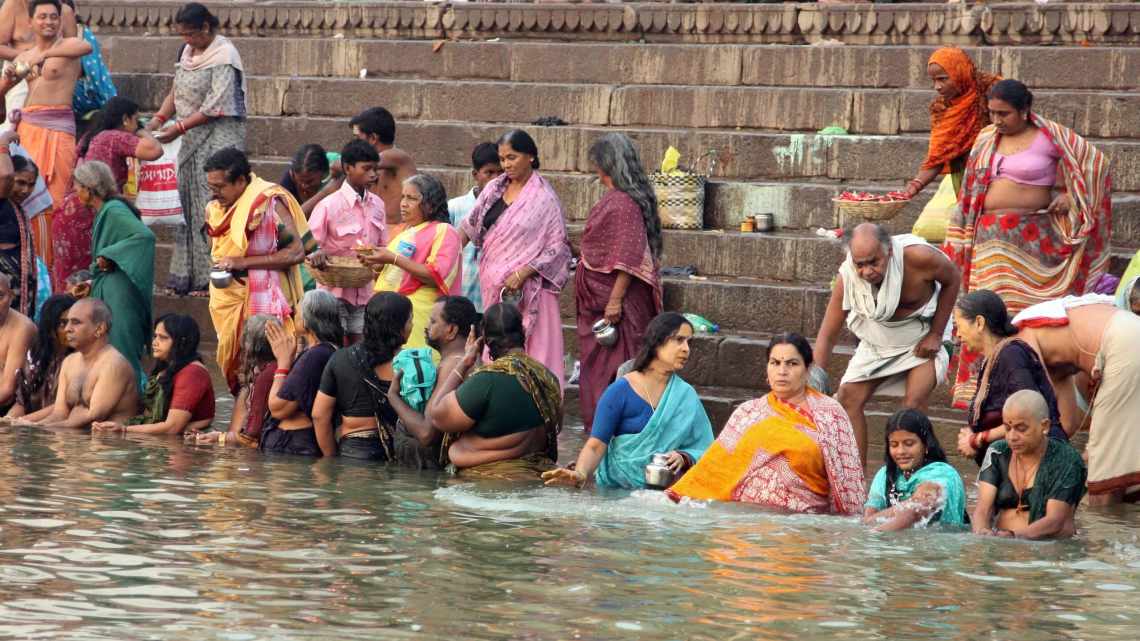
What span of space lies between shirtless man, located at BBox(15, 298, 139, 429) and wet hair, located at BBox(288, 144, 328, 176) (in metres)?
1.64

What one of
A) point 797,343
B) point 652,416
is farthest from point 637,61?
point 797,343

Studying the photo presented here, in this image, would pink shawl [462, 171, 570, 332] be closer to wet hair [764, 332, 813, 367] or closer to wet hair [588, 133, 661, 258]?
wet hair [588, 133, 661, 258]

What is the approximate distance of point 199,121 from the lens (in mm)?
12523

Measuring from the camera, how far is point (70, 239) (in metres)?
11.4

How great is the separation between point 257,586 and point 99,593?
1.72 ft

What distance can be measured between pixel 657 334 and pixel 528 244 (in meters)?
1.78

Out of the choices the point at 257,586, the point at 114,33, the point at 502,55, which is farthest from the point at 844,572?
the point at 114,33

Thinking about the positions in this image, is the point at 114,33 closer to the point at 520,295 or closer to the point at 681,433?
the point at 520,295

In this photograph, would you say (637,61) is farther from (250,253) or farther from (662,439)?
(662,439)

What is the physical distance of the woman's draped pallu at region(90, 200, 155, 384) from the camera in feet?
34.6

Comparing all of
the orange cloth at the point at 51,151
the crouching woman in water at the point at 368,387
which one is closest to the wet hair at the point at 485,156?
the crouching woman in water at the point at 368,387

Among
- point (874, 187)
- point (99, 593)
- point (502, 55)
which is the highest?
point (502, 55)

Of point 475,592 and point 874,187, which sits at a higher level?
point 874,187

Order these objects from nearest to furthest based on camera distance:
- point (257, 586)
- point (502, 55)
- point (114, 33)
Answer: point (257, 586)
point (502, 55)
point (114, 33)
